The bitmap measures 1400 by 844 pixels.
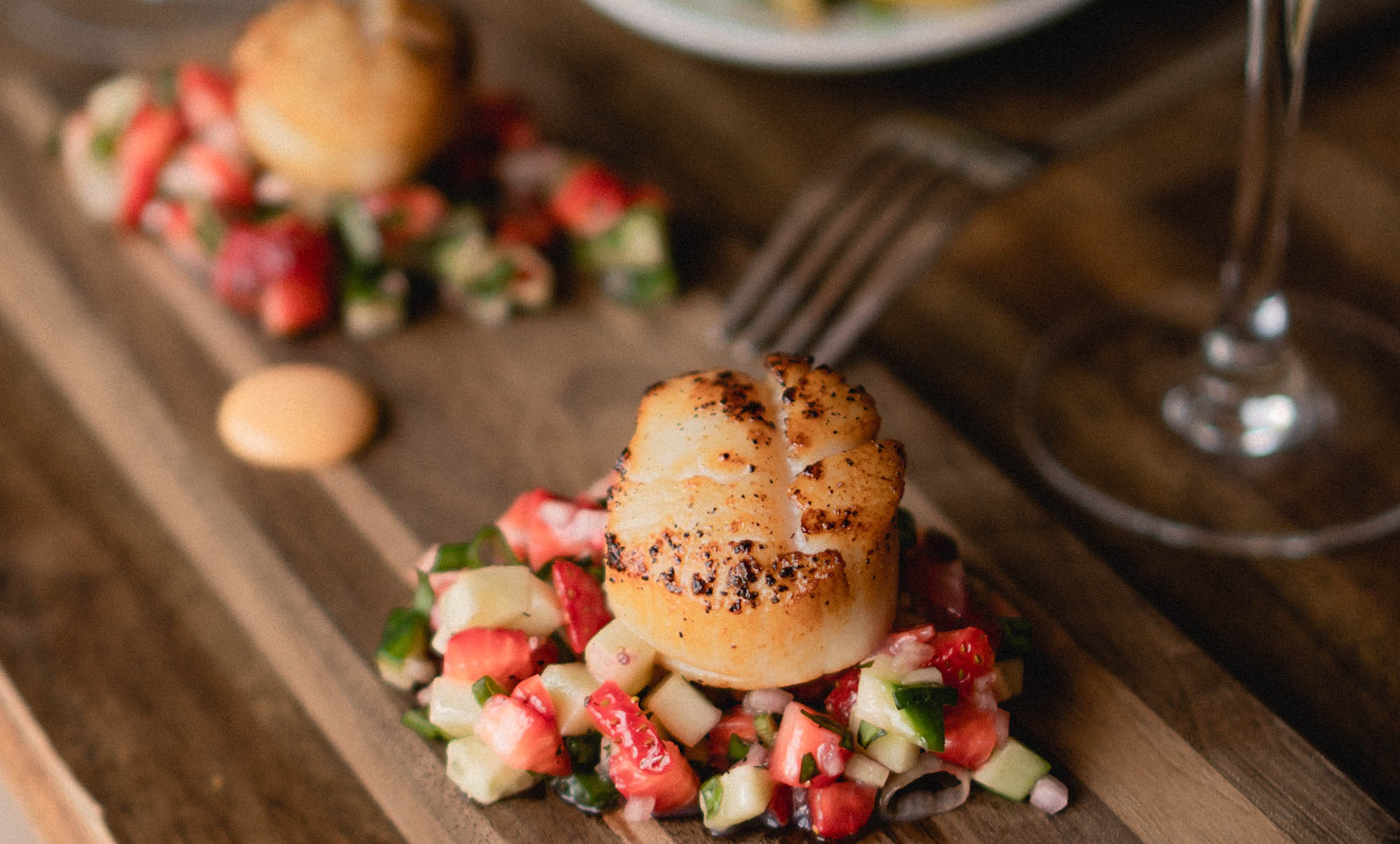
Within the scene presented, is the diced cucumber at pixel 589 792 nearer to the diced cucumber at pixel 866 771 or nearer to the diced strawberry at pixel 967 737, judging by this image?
the diced cucumber at pixel 866 771

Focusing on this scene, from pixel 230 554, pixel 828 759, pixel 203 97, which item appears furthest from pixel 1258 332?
pixel 203 97

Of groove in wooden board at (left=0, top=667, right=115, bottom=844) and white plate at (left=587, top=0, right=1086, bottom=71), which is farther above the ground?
white plate at (left=587, top=0, right=1086, bottom=71)

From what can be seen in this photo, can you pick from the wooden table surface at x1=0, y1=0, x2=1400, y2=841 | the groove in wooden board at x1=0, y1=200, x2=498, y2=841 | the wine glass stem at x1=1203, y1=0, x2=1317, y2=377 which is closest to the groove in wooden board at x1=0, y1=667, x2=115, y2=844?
the wooden table surface at x1=0, y1=0, x2=1400, y2=841

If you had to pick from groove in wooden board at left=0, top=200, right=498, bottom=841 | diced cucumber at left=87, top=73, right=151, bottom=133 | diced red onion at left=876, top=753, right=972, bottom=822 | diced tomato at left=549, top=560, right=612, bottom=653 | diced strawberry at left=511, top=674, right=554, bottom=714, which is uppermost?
diced cucumber at left=87, top=73, right=151, bottom=133

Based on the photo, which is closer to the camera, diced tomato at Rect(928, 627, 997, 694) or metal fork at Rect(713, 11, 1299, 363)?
diced tomato at Rect(928, 627, 997, 694)

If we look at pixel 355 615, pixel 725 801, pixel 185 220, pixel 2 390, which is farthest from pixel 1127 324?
pixel 2 390

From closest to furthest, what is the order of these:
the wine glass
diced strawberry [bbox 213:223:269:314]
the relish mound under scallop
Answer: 1. the relish mound under scallop
2. the wine glass
3. diced strawberry [bbox 213:223:269:314]

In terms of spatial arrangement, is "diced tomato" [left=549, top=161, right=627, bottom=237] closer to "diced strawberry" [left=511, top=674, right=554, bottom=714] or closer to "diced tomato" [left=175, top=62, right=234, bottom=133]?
"diced tomato" [left=175, top=62, right=234, bottom=133]
